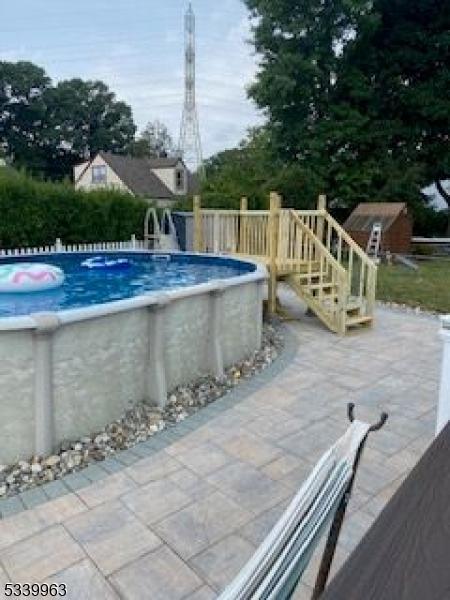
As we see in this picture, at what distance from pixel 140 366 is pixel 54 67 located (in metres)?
46.3

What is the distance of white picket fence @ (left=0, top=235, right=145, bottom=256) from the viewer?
10469mm

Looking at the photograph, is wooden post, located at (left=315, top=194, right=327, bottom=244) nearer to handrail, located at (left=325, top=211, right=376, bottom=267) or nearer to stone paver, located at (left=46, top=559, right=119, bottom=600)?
handrail, located at (left=325, top=211, right=376, bottom=267)

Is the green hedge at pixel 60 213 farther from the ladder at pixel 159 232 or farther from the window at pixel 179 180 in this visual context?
the window at pixel 179 180

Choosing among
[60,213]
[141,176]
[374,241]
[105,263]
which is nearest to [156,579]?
[105,263]

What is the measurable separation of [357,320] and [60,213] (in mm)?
7749

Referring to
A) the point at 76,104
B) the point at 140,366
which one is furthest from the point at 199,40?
the point at 140,366

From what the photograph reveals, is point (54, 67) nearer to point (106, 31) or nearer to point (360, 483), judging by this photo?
point (106, 31)

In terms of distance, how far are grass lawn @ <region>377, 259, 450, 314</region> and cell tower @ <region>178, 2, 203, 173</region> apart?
23.6 meters

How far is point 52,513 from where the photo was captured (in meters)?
2.86

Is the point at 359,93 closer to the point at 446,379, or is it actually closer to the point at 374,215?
the point at 374,215

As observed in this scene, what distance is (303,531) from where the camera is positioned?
1262 mm

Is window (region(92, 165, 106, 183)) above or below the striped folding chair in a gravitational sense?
above

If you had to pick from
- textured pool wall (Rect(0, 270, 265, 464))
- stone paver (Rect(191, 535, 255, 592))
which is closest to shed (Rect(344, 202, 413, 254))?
textured pool wall (Rect(0, 270, 265, 464))

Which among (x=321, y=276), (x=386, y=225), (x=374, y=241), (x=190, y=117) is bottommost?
(x=321, y=276)
